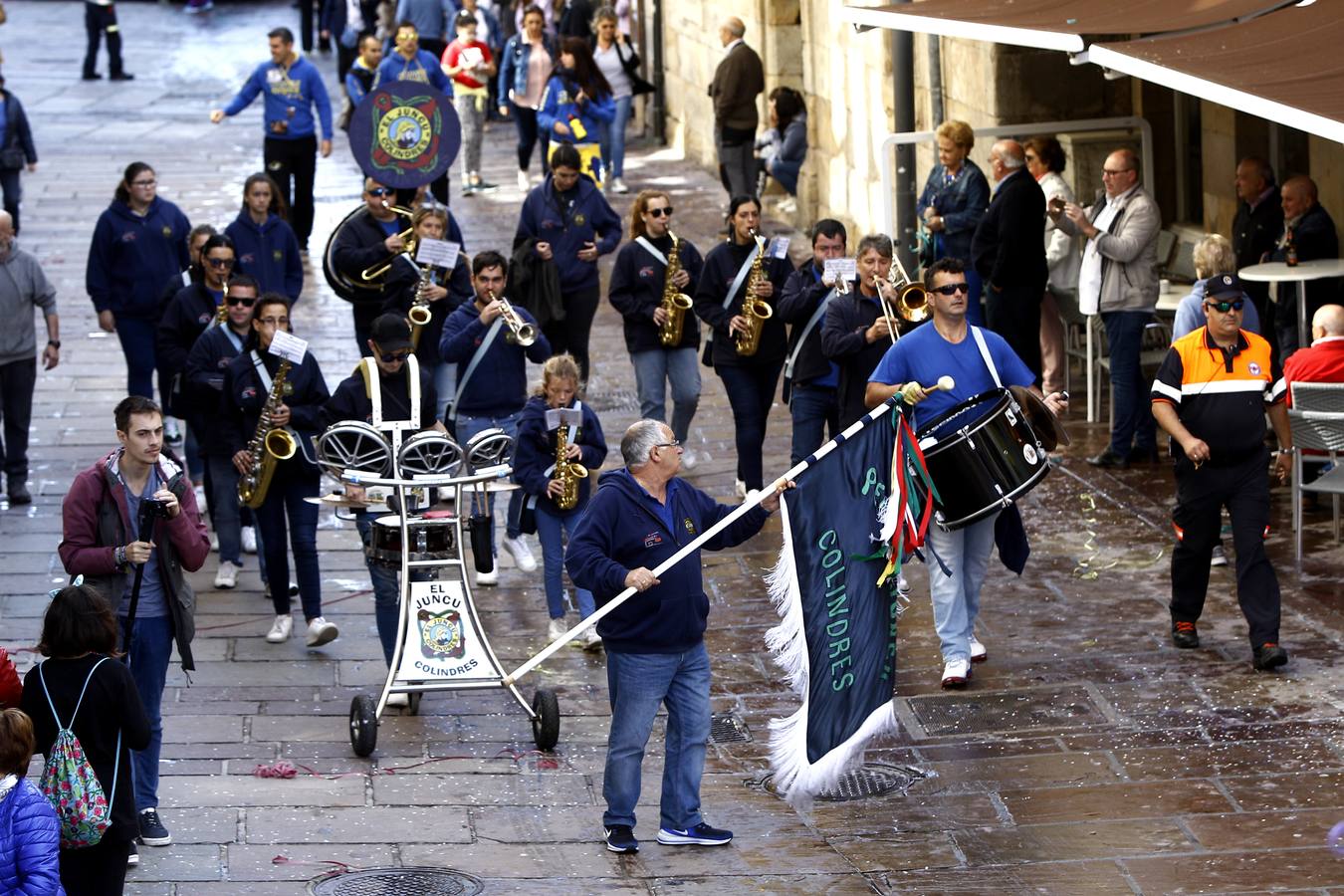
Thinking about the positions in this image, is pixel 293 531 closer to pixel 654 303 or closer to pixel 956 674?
pixel 654 303

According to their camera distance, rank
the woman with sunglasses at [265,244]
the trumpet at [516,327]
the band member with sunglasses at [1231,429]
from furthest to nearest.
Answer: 1. the woman with sunglasses at [265,244]
2. the trumpet at [516,327]
3. the band member with sunglasses at [1231,429]

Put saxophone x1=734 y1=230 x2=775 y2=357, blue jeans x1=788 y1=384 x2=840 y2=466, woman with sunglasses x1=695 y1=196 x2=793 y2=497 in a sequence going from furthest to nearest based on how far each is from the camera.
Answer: woman with sunglasses x1=695 y1=196 x2=793 y2=497 → saxophone x1=734 y1=230 x2=775 y2=357 → blue jeans x1=788 y1=384 x2=840 y2=466

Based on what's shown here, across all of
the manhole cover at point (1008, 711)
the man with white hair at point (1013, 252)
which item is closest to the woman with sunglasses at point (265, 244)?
the man with white hair at point (1013, 252)

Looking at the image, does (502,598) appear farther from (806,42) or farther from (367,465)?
(806,42)

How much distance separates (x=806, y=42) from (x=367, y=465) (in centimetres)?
1290

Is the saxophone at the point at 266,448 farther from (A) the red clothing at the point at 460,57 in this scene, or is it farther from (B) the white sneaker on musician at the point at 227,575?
(A) the red clothing at the point at 460,57

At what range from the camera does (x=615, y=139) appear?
24.0m

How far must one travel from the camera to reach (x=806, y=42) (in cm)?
2181

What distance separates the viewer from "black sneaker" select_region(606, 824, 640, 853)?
828 centimetres

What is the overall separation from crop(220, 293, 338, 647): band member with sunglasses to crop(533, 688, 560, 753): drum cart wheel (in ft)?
6.07

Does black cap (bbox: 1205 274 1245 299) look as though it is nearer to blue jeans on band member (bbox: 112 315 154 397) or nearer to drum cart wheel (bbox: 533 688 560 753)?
drum cart wheel (bbox: 533 688 560 753)

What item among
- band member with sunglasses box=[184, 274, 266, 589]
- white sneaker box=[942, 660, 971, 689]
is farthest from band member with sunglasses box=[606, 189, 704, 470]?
white sneaker box=[942, 660, 971, 689]

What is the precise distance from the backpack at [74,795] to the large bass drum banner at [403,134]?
8396 millimetres

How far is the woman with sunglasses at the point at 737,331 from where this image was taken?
12.8m
